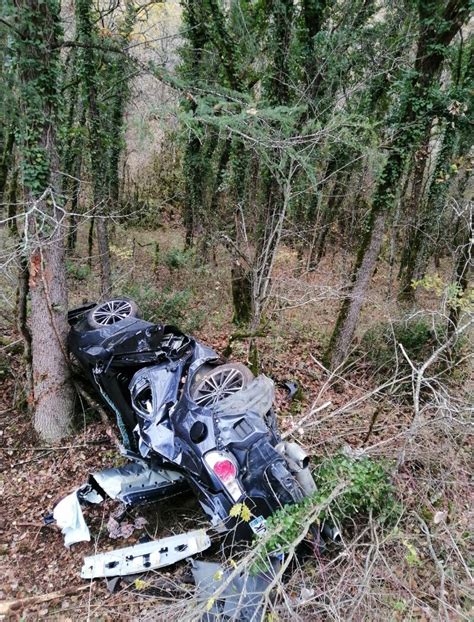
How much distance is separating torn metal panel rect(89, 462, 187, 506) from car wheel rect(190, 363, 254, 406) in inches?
43.6

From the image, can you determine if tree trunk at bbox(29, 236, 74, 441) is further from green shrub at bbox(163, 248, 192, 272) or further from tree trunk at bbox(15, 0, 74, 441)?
green shrub at bbox(163, 248, 192, 272)

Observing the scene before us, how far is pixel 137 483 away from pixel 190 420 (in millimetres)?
1261

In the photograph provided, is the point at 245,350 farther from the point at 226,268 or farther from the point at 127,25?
the point at 127,25

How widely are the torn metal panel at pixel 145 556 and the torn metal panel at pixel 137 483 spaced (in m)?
0.52

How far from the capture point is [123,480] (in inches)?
193

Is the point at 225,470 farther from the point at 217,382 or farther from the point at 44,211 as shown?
the point at 44,211

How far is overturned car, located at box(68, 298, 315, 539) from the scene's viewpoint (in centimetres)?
410

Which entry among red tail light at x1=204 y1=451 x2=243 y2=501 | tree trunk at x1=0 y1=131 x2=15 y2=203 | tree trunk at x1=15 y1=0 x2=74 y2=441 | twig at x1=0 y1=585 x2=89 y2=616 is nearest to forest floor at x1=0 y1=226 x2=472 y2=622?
twig at x1=0 y1=585 x2=89 y2=616

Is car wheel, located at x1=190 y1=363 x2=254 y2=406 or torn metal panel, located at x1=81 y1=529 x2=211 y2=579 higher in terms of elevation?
car wheel, located at x1=190 y1=363 x2=254 y2=406

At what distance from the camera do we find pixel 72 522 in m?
4.71

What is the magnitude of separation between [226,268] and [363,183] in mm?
5515

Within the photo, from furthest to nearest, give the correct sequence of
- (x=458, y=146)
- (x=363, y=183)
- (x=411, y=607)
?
(x=363, y=183), (x=458, y=146), (x=411, y=607)

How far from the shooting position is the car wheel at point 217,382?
4.71 meters

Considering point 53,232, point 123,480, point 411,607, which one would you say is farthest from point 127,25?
point 411,607
